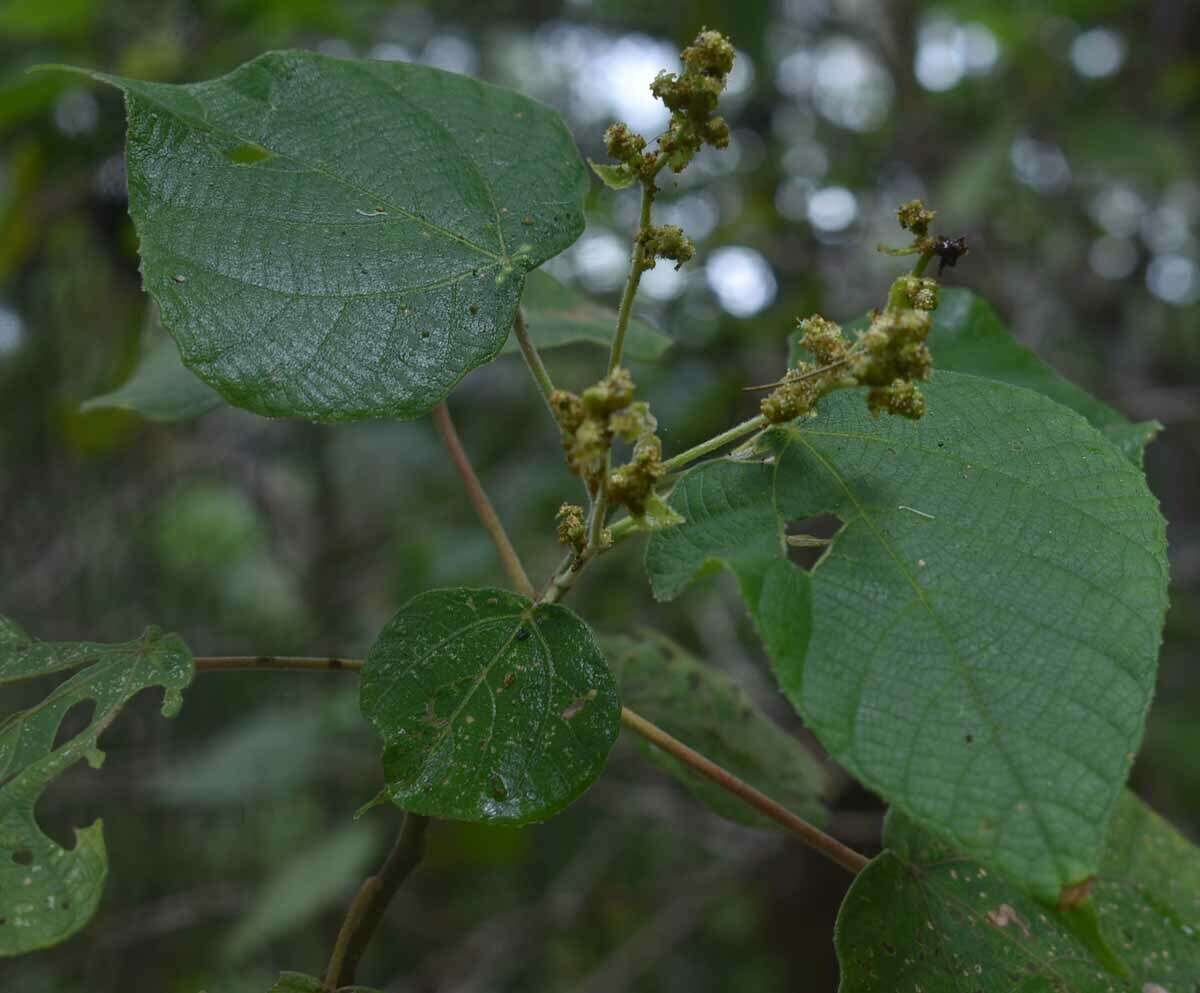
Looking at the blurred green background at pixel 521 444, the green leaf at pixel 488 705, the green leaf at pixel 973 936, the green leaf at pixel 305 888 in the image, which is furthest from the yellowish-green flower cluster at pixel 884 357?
the green leaf at pixel 305 888

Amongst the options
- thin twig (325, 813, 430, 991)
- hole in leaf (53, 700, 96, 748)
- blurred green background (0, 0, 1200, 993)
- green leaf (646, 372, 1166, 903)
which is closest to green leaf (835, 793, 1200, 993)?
green leaf (646, 372, 1166, 903)

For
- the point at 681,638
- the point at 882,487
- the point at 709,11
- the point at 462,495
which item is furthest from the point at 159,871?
the point at 882,487

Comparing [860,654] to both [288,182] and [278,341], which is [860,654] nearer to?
[278,341]

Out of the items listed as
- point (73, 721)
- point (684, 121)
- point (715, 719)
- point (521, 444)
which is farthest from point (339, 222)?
point (521, 444)

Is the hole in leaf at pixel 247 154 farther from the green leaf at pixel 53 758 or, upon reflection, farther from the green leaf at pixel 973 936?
Result: the green leaf at pixel 973 936

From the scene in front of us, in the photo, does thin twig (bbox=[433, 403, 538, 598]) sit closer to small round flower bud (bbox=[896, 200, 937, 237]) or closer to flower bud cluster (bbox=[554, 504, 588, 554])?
flower bud cluster (bbox=[554, 504, 588, 554])

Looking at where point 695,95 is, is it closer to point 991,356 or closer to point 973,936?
point 991,356
